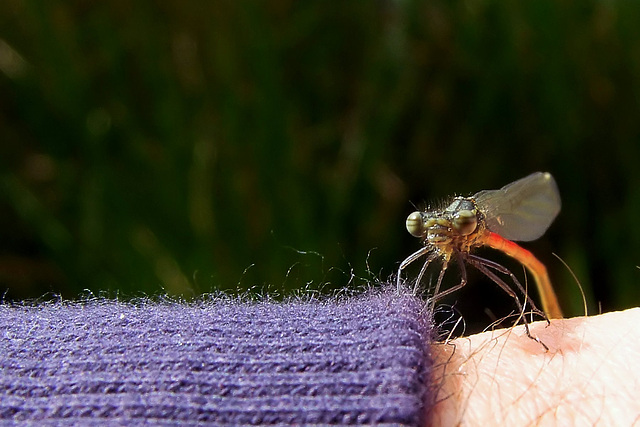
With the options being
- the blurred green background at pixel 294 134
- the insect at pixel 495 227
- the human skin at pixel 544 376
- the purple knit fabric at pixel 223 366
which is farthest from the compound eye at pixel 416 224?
the blurred green background at pixel 294 134

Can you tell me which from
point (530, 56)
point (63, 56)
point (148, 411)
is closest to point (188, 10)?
point (63, 56)

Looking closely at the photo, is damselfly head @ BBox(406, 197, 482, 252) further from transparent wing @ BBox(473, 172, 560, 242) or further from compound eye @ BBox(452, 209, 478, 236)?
transparent wing @ BBox(473, 172, 560, 242)

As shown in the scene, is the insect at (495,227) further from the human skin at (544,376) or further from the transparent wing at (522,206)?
the human skin at (544,376)

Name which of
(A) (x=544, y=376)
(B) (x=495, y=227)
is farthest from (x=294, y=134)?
(A) (x=544, y=376)

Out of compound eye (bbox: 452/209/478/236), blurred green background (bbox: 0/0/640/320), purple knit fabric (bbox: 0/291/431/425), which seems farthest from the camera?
blurred green background (bbox: 0/0/640/320)

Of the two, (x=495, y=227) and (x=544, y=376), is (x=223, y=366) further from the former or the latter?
(x=495, y=227)

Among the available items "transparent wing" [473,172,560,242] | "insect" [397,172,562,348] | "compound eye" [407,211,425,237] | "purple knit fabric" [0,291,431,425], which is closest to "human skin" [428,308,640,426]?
"purple knit fabric" [0,291,431,425]

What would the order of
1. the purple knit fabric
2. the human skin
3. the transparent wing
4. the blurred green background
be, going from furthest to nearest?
the blurred green background < the transparent wing < the human skin < the purple knit fabric

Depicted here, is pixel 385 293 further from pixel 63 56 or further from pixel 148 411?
pixel 63 56
